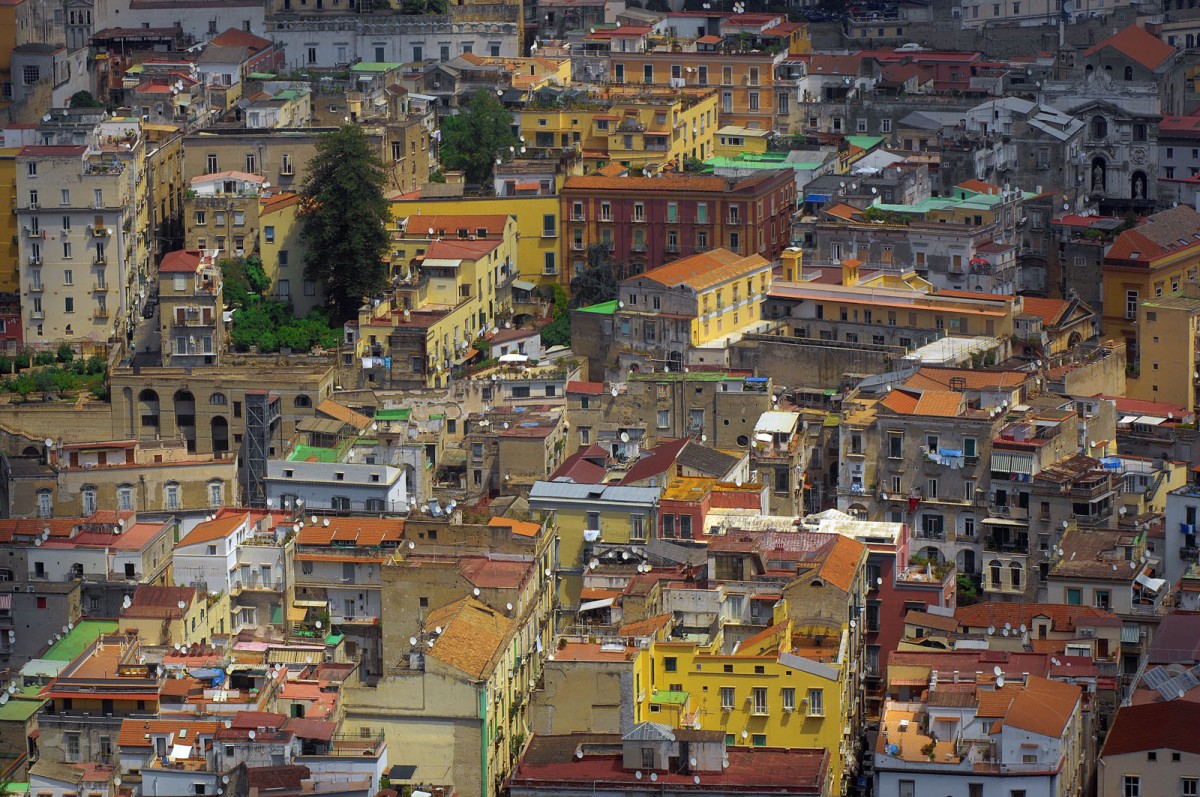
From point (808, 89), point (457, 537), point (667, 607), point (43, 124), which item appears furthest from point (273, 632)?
point (808, 89)

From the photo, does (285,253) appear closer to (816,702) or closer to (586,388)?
(586,388)

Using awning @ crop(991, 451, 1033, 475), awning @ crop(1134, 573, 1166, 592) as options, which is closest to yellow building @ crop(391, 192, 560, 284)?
awning @ crop(991, 451, 1033, 475)

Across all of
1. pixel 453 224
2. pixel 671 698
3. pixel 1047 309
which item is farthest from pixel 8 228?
pixel 671 698

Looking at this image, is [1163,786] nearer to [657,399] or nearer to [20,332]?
[657,399]

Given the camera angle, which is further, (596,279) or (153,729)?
(596,279)

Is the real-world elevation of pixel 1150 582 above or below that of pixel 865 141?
below

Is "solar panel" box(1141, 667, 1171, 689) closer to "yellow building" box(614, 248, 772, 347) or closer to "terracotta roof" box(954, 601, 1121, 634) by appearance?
"terracotta roof" box(954, 601, 1121, 634)

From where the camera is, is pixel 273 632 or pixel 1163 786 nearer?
pixel 1163 786
